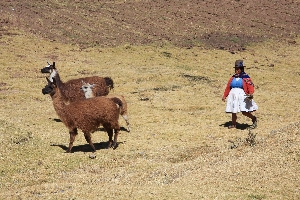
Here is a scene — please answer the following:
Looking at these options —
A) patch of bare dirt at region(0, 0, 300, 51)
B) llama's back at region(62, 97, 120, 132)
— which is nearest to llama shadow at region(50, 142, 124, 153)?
llama's back at region(62, 97, 120, 132)

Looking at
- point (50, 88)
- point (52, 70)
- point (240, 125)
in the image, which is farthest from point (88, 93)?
point (240, 125)

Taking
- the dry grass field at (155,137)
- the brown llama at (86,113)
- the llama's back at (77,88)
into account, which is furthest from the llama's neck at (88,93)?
the brown llama at (86,113)

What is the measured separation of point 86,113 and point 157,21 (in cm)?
3349

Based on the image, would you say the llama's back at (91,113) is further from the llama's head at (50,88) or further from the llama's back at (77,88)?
the llama's back at (77,88)

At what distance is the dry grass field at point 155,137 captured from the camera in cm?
948

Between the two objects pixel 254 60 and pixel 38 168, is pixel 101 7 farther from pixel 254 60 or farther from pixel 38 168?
pixel 38 168

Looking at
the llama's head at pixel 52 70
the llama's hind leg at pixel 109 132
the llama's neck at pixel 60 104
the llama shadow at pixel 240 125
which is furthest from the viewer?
the llama's head at pixel 52 70

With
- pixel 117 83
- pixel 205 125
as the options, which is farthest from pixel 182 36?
pixel 205 125

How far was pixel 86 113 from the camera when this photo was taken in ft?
40.9

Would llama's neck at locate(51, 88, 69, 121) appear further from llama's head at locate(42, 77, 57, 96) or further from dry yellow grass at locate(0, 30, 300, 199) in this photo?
dry yellow grass at locate(0, 30, 300, 199)

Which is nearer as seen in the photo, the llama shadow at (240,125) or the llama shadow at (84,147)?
the llama shadow at (84,147)

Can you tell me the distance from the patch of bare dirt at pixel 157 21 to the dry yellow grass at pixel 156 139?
6.59 metres

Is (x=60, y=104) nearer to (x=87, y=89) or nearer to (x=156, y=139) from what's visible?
(x=156, y=139)

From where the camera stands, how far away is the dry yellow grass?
372 inches
